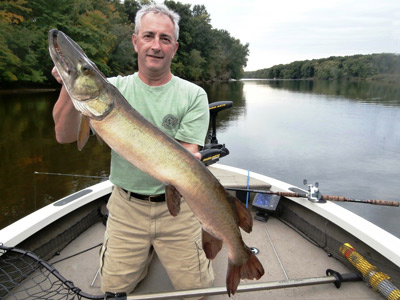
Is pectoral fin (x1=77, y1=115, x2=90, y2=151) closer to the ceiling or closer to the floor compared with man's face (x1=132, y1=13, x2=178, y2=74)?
closer to the floor

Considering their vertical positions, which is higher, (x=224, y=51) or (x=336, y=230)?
(x=224, y=51)

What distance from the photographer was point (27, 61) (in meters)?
26.7

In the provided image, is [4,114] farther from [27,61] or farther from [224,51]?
[224,51]

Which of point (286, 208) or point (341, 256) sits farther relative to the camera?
point (286, 208)

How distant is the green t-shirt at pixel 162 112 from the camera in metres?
2.25

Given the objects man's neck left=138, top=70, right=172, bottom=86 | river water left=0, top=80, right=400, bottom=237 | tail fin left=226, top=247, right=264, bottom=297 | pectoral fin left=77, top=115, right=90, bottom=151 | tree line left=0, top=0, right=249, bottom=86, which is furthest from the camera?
tree line left=0, top=0, right=249, bottom=86

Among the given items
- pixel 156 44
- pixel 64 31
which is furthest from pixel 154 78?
pixel 64 31

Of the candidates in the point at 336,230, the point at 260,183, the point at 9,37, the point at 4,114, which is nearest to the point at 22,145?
the point at 4,114

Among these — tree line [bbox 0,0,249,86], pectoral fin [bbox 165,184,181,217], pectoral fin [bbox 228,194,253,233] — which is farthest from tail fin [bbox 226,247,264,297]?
tree line [bbox 0,0,249,86]

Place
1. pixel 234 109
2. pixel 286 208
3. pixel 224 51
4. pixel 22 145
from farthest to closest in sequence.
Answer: pixel 224 51 < pixel 234 109 < pixel 22 145 < pixel 286 208

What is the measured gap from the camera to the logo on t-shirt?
7.40 ft

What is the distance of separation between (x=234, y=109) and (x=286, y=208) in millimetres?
23062

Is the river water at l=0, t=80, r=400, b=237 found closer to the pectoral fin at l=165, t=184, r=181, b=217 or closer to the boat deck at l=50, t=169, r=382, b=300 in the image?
the boat deck at l=50, t=169, r=382, b=300

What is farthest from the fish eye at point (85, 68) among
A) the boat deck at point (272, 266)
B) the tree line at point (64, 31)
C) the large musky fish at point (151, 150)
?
the tree line at point (64, 31)
